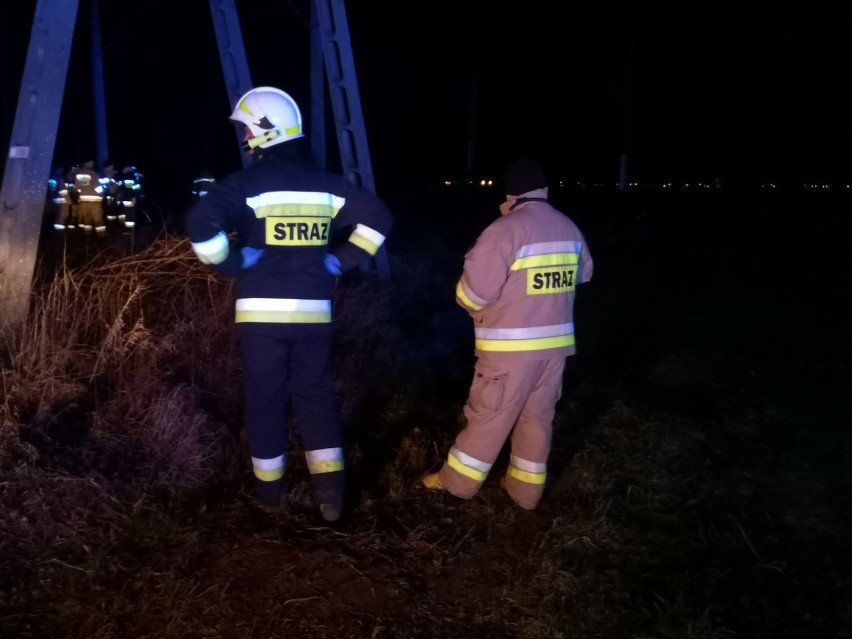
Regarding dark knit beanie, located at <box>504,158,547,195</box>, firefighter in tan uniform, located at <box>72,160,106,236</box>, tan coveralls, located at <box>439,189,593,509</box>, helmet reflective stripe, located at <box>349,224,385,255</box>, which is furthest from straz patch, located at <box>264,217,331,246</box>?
firefighter in tan uniform, located at <box>72,160,106,236</box>

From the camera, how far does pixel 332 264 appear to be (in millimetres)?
3525

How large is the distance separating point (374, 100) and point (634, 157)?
12.0m

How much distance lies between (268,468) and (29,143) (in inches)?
101

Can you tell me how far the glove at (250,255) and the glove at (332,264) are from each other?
296mm

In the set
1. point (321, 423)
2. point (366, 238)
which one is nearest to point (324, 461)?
point (321, 423)

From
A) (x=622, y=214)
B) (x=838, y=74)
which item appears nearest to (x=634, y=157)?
(x=838, y=74)

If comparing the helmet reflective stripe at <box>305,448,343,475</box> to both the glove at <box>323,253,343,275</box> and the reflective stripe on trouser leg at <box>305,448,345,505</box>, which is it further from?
the glove at <box>323,253,343,275</box>

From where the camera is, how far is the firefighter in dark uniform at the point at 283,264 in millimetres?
3289

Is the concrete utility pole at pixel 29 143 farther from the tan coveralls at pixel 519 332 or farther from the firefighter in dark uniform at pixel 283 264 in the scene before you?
the tan coveralls at pixel 519 332

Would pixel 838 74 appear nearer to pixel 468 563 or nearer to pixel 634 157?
pixel 634 157

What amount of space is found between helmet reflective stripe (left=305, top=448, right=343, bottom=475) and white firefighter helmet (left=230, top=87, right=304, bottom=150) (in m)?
1.40

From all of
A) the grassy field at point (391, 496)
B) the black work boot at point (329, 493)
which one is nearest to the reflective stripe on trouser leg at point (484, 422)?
the grassy field at point (391, 496)

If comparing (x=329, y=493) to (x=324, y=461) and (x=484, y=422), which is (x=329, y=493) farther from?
(x=484, y=422)

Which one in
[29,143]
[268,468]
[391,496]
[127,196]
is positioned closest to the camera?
[268,468]
